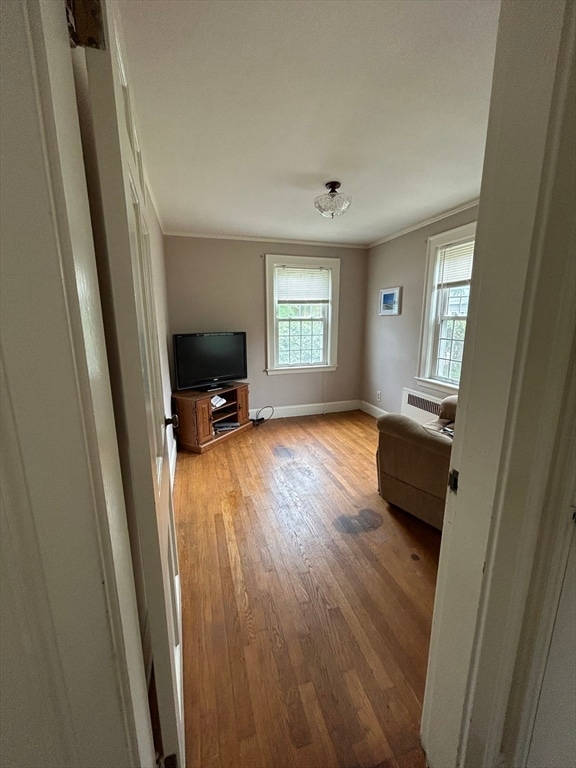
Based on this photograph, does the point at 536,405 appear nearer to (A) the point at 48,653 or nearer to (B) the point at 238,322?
(A) the point at 48,653

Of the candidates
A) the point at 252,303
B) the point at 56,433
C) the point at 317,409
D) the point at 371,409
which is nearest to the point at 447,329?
the point at 371,409

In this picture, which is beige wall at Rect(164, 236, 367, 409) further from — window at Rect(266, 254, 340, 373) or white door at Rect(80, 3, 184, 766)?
white door at Rect(80, 3, 184, 766)

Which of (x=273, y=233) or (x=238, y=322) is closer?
(x=273, y=233)

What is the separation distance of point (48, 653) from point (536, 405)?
978 mm

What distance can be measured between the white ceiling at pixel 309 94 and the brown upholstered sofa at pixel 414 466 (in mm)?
1756

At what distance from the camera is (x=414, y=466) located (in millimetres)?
2135

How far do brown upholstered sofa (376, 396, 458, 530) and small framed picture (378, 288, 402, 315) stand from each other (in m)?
2.21

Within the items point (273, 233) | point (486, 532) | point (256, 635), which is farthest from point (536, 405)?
point (273, 233)

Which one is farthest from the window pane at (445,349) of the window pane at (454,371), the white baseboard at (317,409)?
the white baseboard at (317,409)

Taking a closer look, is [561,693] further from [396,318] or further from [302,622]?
[396,318]

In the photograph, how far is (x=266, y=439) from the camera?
12.5 feet

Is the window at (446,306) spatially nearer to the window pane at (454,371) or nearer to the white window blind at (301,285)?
the window pane at (454,371)

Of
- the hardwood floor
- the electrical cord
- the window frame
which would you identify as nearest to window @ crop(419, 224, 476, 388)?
the window frame

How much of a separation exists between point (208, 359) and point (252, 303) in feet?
3.34
